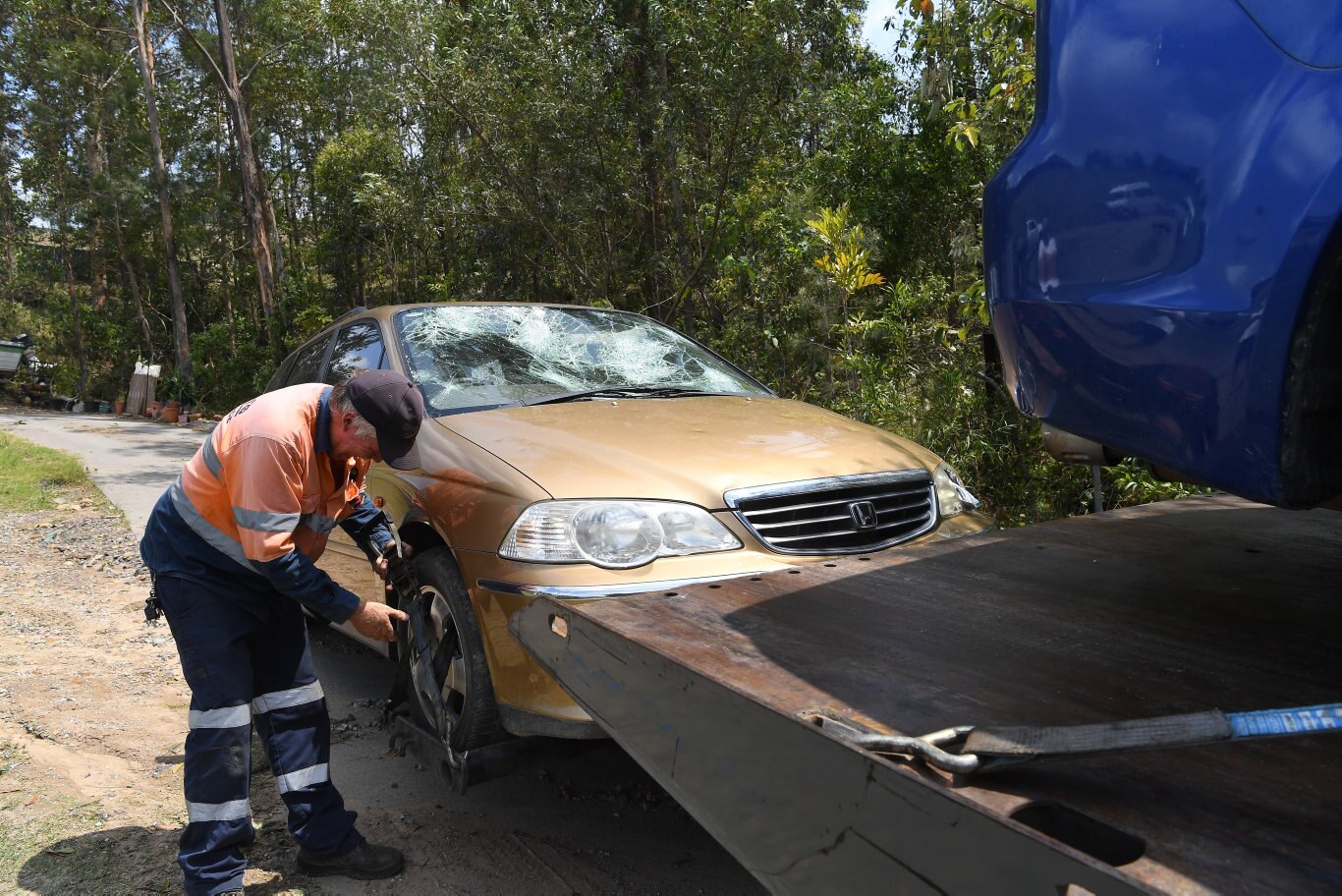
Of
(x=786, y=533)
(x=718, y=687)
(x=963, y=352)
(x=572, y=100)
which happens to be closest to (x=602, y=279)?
(x=572, y=100)

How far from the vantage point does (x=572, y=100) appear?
11.5m

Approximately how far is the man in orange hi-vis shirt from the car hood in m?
0.41

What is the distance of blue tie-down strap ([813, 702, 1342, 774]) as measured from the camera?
1.35 m

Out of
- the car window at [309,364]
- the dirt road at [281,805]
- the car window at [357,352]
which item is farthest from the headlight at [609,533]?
the car window at [309,364]

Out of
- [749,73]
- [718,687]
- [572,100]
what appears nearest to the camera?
[718,687]

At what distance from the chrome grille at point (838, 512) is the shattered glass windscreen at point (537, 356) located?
3.93 feet

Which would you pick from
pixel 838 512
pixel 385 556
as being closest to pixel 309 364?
pixel 385 556

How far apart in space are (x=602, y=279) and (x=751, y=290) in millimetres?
3973

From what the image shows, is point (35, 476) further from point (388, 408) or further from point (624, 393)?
point (388, 408)

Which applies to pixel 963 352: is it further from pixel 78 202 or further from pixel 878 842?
pixel 78 202

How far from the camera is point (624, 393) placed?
13.3ft

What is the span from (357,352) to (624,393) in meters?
1.26

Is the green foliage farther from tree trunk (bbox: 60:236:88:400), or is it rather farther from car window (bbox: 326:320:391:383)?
tree trunk (bbox: 60:236:88:400)

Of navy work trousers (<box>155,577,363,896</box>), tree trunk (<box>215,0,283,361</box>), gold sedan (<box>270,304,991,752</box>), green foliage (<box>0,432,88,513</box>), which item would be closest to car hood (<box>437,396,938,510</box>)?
gold sedan (<box>270,304,991,752</box>)
